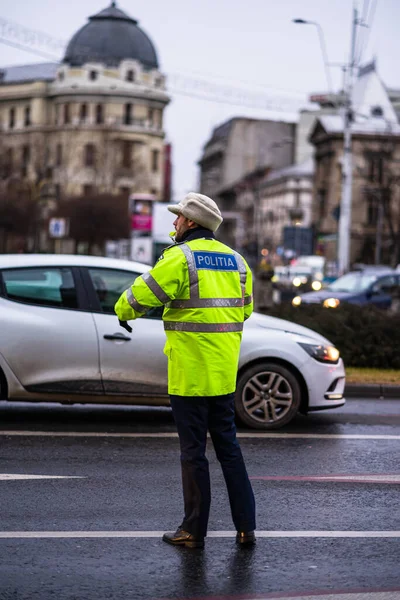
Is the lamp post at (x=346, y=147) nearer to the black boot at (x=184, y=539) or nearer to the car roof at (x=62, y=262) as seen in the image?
the car roof at (x=62, y=262)

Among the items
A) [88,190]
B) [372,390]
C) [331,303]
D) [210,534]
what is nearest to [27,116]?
[88,190]

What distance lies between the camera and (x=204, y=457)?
619 cm

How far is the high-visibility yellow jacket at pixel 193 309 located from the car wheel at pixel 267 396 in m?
4.41

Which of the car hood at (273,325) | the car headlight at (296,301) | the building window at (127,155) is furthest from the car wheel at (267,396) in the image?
the building window at (127,155)

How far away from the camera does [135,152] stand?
122 metres

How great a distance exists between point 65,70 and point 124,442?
4531 inches

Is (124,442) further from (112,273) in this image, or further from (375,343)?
(375,343)

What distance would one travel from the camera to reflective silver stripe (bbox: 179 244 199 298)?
6070mm

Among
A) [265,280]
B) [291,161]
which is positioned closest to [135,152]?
[291,161]

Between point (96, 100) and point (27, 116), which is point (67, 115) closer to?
point (96, 100)

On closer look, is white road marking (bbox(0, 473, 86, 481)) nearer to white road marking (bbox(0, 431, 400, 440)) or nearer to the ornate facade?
white road marking (bbox(0, 431, 400, 440))

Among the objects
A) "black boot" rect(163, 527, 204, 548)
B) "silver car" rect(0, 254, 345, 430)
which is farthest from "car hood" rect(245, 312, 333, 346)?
"black boot" rect(163, 527, 204, 548)

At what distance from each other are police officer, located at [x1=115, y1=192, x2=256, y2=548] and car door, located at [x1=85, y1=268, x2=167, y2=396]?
4.10 metres

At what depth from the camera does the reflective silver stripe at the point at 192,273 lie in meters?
6.07
